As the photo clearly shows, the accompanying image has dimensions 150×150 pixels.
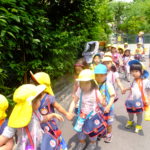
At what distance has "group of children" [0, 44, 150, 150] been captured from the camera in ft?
6.91

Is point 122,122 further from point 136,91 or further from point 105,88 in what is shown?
point 105,88

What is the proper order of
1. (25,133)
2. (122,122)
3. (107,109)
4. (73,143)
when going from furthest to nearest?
(122,122) → (73,143) → (107,109) → (25,133)

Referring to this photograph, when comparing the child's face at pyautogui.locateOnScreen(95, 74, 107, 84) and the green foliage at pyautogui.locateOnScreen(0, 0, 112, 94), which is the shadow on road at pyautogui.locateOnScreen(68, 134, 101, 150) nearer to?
the child's face at pyautogui.locateOnScreen(95, 74, 107, 84)

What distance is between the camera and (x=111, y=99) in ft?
11.2

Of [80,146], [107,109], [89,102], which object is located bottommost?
[80,146]

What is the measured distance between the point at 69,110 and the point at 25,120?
1.30m

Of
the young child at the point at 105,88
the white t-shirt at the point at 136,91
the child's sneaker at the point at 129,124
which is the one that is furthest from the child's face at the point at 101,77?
the child's sneaker at the point at 129,124

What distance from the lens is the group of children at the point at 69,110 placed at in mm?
2105

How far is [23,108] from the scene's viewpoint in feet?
6.59

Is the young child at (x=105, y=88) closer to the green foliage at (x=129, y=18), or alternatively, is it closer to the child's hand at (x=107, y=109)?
the child's hand at (x=107, y=109)

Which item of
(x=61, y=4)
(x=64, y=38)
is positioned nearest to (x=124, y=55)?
(x=61, y=4)

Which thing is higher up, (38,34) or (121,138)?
(38,34)

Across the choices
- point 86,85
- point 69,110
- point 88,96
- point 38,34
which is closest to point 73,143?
point 69,110

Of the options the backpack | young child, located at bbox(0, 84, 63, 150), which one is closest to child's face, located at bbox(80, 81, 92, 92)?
the backpack
